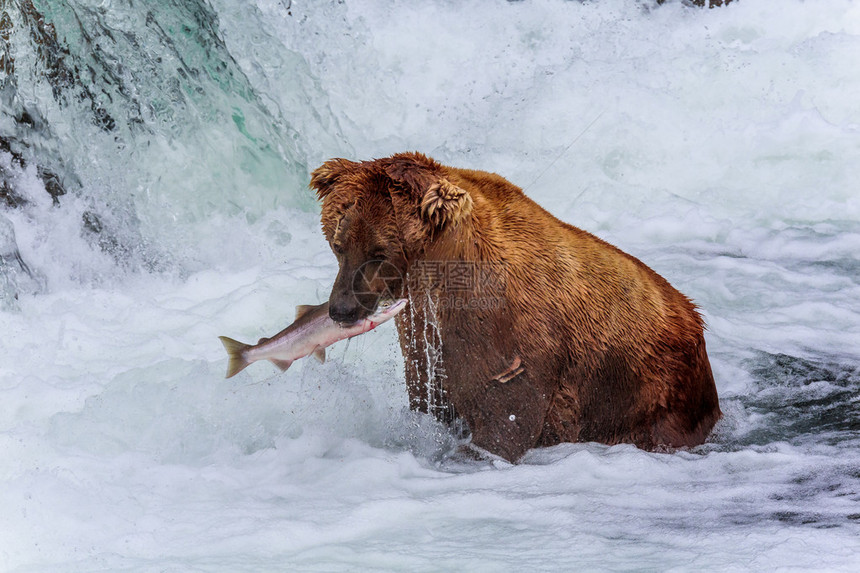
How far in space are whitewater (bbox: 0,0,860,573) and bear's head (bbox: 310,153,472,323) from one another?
3.46ft

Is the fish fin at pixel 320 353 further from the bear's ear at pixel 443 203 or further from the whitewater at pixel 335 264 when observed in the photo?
the bear's ear at pixel 443 203

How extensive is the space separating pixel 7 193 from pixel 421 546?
546 cm

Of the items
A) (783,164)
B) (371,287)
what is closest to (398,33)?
(783,164)

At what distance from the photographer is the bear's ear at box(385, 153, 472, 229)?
4312 millimetres

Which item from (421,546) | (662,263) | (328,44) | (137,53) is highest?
(328,44)

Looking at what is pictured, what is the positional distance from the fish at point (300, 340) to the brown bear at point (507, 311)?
Result: 0.91 ft

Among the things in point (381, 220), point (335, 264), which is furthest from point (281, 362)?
point (335, 264)

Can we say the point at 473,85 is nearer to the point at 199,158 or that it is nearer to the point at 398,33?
the point at 398,33

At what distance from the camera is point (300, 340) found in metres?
4.89

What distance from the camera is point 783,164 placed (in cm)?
1007

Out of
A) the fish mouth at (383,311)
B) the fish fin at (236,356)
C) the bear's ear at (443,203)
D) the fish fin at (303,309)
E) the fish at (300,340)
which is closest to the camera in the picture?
the bear's ear at (443,203)

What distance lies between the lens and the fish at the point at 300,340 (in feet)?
15.6

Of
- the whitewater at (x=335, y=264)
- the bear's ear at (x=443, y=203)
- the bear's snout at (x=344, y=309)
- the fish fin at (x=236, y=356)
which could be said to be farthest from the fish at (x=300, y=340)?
the whitewater at (x=335, y=264)

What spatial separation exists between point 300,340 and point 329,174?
2.92 feet
